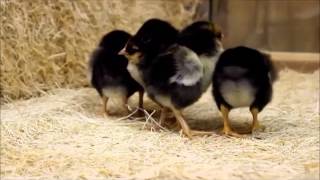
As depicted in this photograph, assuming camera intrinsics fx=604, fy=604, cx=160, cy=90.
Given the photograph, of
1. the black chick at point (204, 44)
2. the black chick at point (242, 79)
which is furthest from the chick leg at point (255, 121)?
the black chick at point (204, 44)

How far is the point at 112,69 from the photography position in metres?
2.44

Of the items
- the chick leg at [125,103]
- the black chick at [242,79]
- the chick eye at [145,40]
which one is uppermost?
the chick eye at [145,40]

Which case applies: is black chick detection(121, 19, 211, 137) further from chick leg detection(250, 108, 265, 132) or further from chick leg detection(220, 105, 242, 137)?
chick leg detection(250, 108, 265, 132)

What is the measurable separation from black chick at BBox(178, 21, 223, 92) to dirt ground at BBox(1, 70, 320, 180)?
243mm

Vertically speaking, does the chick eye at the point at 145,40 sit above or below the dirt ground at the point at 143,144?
above

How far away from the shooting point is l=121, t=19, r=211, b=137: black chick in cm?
211

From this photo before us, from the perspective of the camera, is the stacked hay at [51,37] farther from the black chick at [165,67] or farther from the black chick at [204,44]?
the black chick at [204,44]

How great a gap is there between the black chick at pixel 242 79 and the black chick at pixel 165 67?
79 millimetres

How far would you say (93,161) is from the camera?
189cm

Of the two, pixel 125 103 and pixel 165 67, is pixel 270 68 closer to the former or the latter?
pixel 165 67

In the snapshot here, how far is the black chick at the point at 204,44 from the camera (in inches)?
86.1

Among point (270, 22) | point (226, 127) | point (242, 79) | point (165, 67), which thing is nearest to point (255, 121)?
point (226, 127)

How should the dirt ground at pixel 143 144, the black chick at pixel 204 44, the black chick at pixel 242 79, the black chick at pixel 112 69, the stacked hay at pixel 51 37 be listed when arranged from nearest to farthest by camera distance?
1. the dirt ground at pixel 143 144
2. the black chick at pixel 242 79
3. the black chick at pixel 204 44
4. the black chick at pixel 112 69
5. the stacked hay at pixel 51 37

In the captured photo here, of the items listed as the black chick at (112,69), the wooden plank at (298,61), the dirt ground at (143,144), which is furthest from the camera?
the wooden plank at (298,61)
